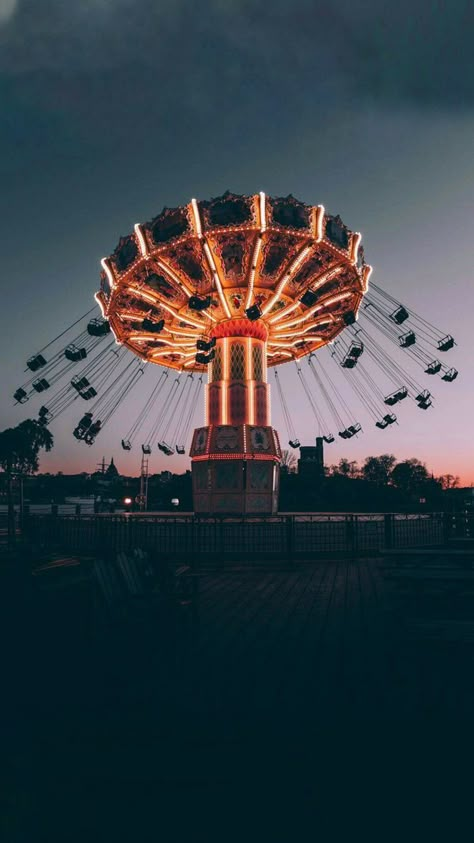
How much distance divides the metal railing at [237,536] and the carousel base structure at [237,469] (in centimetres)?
844

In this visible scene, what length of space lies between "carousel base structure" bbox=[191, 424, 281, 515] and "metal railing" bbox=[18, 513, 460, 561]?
8.44m

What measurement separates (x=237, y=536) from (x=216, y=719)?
9854mm

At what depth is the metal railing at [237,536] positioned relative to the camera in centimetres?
1331

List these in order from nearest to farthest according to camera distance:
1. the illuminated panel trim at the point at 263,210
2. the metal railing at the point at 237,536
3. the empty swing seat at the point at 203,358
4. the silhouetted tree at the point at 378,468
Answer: the metal railing at the point at 237,536 → the illuminated panel trim at the point at 263,210 → the empty swing seat at the point at 203,358 → the silhouetted tree at the point at 378,468

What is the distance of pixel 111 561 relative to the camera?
575 cm

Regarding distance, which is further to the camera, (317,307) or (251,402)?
(317,307)

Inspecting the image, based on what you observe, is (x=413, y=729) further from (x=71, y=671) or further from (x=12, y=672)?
(x=12, y=672)

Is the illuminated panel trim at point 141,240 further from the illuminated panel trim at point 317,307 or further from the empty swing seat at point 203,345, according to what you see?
the illuminated panel trim at point 317,307

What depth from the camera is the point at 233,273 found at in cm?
2408

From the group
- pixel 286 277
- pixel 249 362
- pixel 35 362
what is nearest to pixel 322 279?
pixel 286 277

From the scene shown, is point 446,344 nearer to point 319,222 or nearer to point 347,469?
point 319,222

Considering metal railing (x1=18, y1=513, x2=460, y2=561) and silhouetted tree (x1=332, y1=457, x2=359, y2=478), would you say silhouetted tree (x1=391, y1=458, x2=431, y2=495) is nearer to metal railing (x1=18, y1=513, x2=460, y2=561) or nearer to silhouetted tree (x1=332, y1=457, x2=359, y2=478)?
silhouetted tree (x1=332, y1=457, x2=359, y2=478)

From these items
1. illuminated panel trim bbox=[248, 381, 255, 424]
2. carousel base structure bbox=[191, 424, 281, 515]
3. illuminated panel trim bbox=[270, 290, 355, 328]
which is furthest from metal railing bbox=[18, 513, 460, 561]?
illuminated panel trim bbox=[270, 290, 355, 328]

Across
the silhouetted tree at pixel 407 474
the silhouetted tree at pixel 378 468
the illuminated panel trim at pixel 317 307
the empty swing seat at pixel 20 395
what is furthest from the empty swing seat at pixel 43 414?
the silhouetted tree at pixel 378 468
